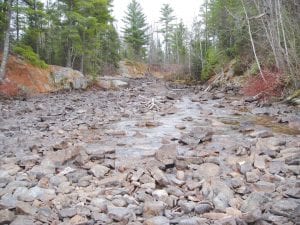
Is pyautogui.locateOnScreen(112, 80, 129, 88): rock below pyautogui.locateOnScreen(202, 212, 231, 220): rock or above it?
above

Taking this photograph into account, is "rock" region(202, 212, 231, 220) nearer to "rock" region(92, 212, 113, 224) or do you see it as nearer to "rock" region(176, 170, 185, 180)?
"rock" region(92, 212, 113, 224)

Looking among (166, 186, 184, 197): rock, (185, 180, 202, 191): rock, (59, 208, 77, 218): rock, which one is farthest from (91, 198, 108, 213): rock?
(185, 180, 202, 191): rock

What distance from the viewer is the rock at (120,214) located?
4023mm

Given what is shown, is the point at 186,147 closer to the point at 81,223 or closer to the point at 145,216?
the point at 145,216

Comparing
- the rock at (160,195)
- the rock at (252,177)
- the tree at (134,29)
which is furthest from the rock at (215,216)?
the tree at (134,29)

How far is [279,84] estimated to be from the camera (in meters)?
16.1

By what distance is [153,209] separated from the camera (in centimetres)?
423

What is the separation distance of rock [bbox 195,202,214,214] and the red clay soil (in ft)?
50.5

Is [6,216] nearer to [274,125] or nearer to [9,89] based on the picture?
[274,125]

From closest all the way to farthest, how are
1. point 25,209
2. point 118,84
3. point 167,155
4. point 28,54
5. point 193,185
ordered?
point 25,209
point 193,185
point 167,155
point 28,54
point 118,84

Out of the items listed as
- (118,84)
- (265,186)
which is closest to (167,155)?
(265,186)

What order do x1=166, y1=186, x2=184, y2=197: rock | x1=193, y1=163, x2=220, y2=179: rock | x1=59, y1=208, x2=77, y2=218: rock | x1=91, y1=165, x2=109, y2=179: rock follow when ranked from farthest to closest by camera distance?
x1=193, y1=163, x2=220, y2=179: rock → x1=91, y1=165, x2=109, y2=179: rock → x1=166, y1=186, x2=184, y2=197: rock → x1=59, y1=208, x2=77, y2=218: rock

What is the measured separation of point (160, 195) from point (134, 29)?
51252mm

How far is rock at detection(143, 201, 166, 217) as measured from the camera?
4.20m
